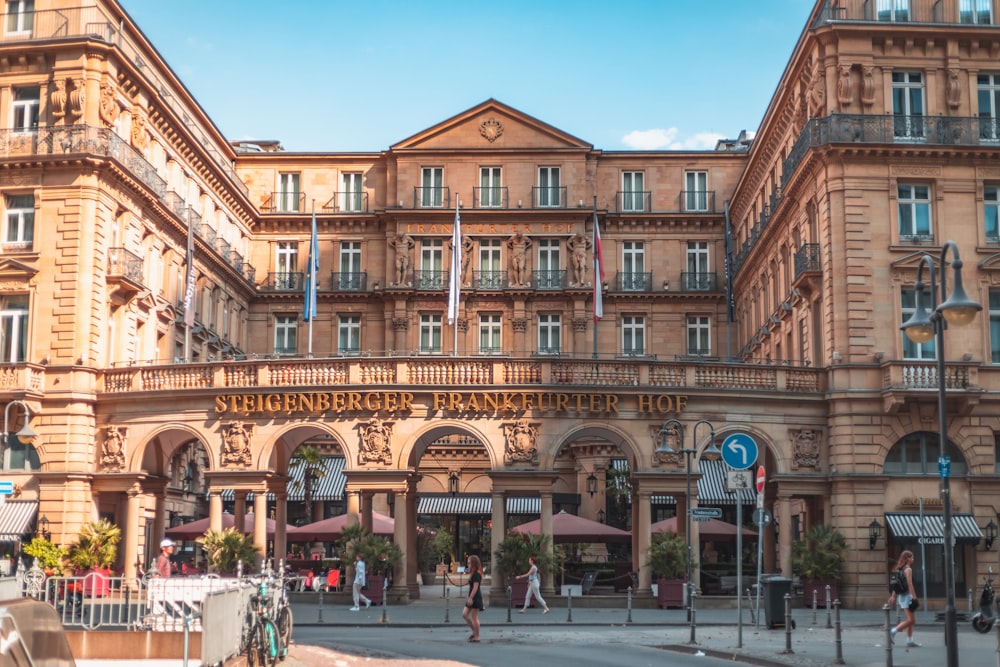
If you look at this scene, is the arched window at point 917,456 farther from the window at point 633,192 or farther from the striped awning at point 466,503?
the window at point 633,192

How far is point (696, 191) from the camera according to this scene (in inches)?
2522

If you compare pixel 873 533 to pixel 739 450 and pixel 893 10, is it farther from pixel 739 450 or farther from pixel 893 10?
pixel 739 450

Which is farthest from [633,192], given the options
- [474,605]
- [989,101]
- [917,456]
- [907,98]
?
[474,605]

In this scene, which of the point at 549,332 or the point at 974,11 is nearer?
the point at 974,11

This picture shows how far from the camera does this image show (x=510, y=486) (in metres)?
39.2

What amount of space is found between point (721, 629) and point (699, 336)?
3491 cm

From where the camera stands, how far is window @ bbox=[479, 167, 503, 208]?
61875mm

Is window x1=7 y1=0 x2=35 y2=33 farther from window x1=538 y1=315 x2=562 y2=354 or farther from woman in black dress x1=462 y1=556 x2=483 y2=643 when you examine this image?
woman in black dress x1=462 y1=556 x2=483 y2=643

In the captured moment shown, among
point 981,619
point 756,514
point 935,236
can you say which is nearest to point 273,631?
point 756,514

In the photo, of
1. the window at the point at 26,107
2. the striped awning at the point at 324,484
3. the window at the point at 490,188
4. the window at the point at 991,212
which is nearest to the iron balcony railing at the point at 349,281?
the window at the point at 490,188

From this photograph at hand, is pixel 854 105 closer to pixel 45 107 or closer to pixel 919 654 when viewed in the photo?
pixel 919 654

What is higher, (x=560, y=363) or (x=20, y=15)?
(x=20, y=15)

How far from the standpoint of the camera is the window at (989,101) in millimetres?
42062

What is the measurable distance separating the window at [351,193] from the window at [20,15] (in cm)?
2215
